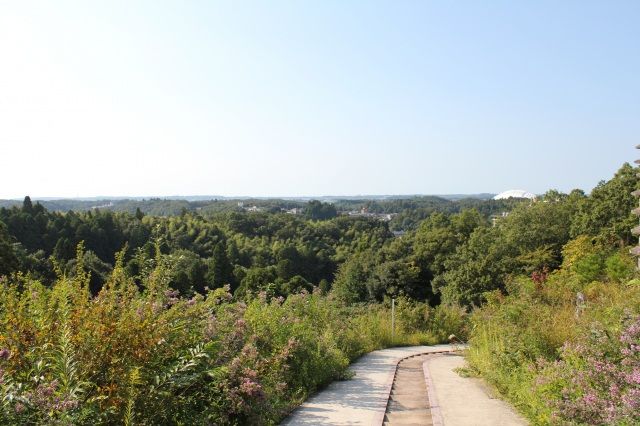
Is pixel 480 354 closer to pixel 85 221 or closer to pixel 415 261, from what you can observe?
pixel 415 261

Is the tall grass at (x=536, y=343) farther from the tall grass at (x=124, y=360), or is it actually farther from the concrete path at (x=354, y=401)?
the tall grass at (x=124, y=360)

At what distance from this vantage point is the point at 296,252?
68938 mm

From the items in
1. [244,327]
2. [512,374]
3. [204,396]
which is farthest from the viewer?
[512,374]

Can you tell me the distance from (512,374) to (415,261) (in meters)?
28.7

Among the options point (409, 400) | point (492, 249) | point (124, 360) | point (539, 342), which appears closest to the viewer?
point (124, 360)

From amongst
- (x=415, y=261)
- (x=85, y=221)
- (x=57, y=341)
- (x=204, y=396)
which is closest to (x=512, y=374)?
(x=204, y=396)

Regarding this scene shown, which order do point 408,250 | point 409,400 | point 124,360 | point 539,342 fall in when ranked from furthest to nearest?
point 408,250, point 409,400, point 539,342, point 124,360

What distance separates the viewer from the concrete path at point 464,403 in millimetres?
6617

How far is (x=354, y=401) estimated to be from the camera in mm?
7605

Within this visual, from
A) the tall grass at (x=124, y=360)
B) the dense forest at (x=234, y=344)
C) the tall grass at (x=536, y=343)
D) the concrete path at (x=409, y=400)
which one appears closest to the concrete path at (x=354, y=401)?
the concrete path at (x=409, y=400)

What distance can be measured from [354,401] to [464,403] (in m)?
1.50

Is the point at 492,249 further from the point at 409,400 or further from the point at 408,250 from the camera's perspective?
Result: the point at 409,400

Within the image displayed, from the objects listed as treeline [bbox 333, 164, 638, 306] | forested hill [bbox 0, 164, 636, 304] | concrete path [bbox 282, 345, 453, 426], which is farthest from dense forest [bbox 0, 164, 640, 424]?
treeline [bbox 333, 164, 638, 306]

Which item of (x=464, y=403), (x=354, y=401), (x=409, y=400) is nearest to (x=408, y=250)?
(x=409, y=400)
